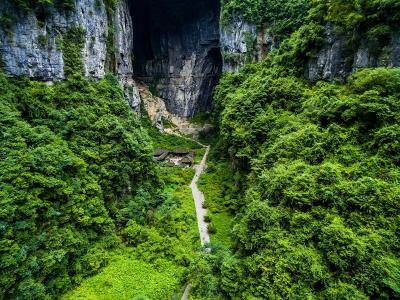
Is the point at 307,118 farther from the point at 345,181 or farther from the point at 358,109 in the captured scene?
the point at 345,181

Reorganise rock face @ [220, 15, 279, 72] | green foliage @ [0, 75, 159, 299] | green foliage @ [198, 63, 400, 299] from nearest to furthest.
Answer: green foliage @ [198, 63, 400, 299]
green foliage @ [0, 75, 159, 299]
rock face @ [220, 15, 279, 72]

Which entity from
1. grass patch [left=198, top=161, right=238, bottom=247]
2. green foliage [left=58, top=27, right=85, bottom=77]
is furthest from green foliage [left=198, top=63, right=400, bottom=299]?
green foliage [left=58, top=27, right=85, bottom=77]

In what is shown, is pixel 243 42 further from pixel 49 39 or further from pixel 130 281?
pixel 130 281

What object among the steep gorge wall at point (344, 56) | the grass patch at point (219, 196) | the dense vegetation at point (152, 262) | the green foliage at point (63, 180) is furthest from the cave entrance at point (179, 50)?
the dense vegetation at point (152, 262)

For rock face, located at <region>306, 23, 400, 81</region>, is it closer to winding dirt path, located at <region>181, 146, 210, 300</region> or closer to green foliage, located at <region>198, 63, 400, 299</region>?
green foliage, located at <region>198, 63, 400, 299</region>

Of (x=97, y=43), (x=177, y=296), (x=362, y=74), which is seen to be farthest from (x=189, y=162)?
(x=362, y=74)

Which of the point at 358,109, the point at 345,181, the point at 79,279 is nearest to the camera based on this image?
the point at 345,181

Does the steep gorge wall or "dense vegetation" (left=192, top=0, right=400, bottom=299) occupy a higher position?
the steep gorge wall

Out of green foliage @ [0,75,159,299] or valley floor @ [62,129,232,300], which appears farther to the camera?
valley floor @ [62,129,232,300]
